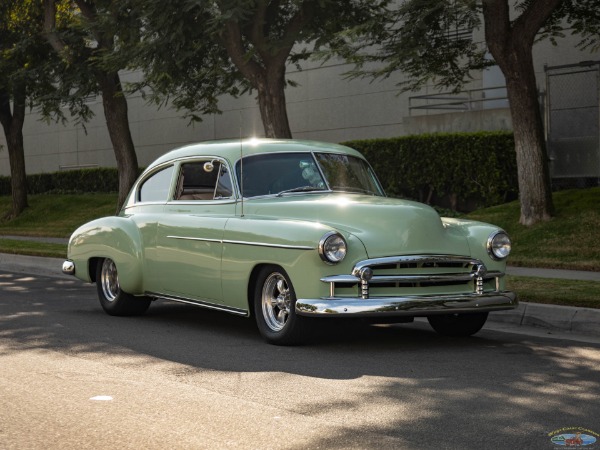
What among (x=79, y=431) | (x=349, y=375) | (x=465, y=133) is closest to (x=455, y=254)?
(x=349, y=375)

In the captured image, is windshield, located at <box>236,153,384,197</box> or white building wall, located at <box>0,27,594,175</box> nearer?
windshield, located at <box>236,153,384,197</box>

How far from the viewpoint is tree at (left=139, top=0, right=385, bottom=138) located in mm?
19391

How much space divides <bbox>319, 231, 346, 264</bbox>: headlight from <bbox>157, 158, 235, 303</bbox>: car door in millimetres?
1453

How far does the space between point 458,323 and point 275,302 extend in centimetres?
183

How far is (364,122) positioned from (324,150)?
19218 millimetres

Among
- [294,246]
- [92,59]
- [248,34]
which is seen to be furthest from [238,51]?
[294,246]

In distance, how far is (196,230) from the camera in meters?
10.3

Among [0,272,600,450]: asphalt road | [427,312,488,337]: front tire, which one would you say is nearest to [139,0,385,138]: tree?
[0,272,600,450]: asphalt road

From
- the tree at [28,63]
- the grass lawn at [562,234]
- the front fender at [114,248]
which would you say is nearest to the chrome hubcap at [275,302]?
the front fender at [114,248]

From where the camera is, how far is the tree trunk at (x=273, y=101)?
21.0m

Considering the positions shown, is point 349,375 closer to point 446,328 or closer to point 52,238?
point 446,328

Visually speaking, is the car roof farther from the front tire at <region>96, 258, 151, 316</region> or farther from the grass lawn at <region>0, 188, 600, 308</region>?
the grass lawn at <region>0, 188, 600, 308</region>

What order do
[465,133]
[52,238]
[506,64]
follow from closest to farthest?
1. [506,64]
2. [465,133]
3. [52,238]

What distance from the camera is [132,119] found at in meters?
39.7
